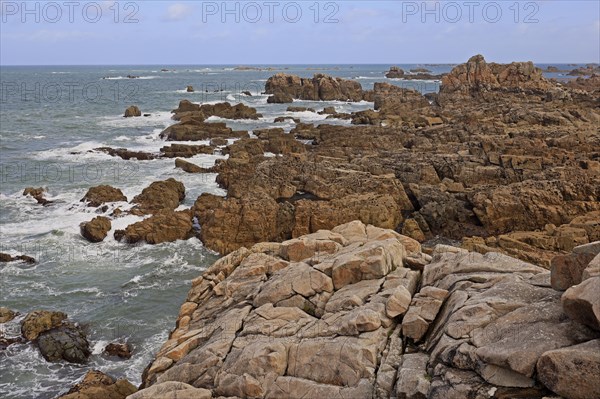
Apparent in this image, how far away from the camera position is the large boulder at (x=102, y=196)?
33.9 meters

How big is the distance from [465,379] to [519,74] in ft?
324

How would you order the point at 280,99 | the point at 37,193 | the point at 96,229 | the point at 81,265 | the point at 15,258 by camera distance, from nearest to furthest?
the point at 81,265 < the point at 15,258 < the point at 96,229 < the point at 37,193 < the point at 280,99

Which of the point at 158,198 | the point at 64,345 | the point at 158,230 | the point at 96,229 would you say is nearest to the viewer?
the point at 64,345

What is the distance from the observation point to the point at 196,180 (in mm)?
40531

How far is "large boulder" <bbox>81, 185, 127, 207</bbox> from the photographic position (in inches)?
1335

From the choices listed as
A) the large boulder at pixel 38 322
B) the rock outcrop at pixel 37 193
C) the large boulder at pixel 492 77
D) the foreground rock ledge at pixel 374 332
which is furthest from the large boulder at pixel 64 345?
the large boulder at pixel 492 77

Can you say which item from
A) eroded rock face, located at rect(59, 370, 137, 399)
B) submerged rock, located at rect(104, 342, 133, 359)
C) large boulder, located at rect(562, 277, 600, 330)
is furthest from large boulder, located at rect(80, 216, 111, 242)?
large boulder, located at rect(562, 277, 600, 330)

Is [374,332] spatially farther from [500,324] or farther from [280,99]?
[280,99]

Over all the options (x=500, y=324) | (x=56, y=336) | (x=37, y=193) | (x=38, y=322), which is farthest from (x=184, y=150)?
(x=500, y=324)

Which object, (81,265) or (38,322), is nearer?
(38,322)

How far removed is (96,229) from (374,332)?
22.2m

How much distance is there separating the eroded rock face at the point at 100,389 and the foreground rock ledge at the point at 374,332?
2477 mm

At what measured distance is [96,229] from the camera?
95.0ft

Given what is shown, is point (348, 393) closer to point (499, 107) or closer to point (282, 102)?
point (499, 107)
